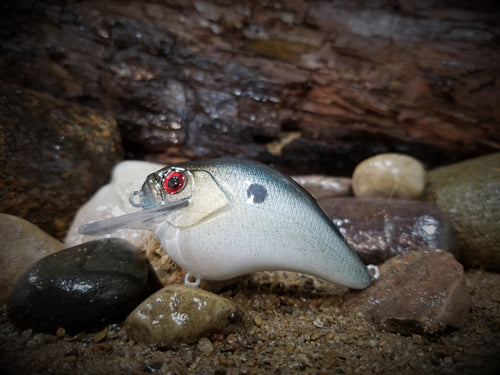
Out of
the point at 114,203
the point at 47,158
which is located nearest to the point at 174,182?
the point at 114,203

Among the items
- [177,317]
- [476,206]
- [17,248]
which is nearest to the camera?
[177,317]

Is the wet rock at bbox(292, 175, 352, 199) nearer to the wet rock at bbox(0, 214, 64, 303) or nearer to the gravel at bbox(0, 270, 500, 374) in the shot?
the gravel at bbox(0, 270, 500, 374)

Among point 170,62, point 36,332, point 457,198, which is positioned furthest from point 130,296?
point 457,198

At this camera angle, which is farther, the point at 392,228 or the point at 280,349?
the point at 392,228

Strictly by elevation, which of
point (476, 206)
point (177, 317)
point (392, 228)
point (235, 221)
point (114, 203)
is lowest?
point (177, 317)

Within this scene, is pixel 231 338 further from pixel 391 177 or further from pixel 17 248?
pixel 391 177

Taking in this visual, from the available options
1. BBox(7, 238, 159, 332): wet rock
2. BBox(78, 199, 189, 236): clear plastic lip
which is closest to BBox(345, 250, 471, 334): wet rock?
BBox(78, 199, 189, 236): clear plastic lip
